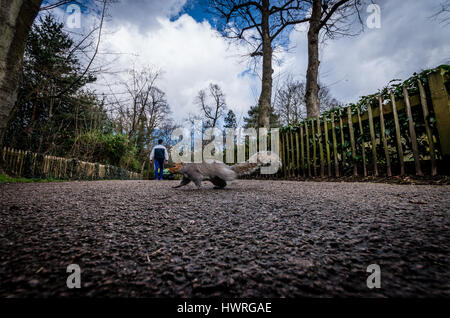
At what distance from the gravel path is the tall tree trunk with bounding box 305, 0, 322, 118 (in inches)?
245

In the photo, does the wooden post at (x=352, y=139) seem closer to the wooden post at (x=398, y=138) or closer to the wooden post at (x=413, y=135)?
the wooden post at (x=398, y=138)

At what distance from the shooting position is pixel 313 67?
7352 millimetres

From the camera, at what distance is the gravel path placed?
0.66 meters

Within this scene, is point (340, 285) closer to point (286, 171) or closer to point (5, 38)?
point (5, 38)

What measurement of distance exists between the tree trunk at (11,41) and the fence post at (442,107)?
5.94 m

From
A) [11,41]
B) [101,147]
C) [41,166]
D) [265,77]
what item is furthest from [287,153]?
[101,147]

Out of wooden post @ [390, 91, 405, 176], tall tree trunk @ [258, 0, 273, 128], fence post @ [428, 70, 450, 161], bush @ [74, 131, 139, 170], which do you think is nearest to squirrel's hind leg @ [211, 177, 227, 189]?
wooden post @ [390, 91, 405, 176]

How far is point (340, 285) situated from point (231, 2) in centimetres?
1149

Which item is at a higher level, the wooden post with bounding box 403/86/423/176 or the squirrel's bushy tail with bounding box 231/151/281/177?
the wooden post with bounding box 403/86/423/176

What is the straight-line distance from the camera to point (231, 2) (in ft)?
29.6

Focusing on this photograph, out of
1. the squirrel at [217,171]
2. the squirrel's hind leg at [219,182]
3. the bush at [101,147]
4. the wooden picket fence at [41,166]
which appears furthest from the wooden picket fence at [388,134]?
the bush at [101,147]

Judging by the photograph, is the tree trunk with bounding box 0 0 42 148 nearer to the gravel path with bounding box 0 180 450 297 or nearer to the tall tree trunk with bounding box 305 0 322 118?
the gravel path with bounding box 0 180 450 297

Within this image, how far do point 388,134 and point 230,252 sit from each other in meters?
4.28

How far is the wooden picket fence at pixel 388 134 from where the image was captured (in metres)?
3.03
